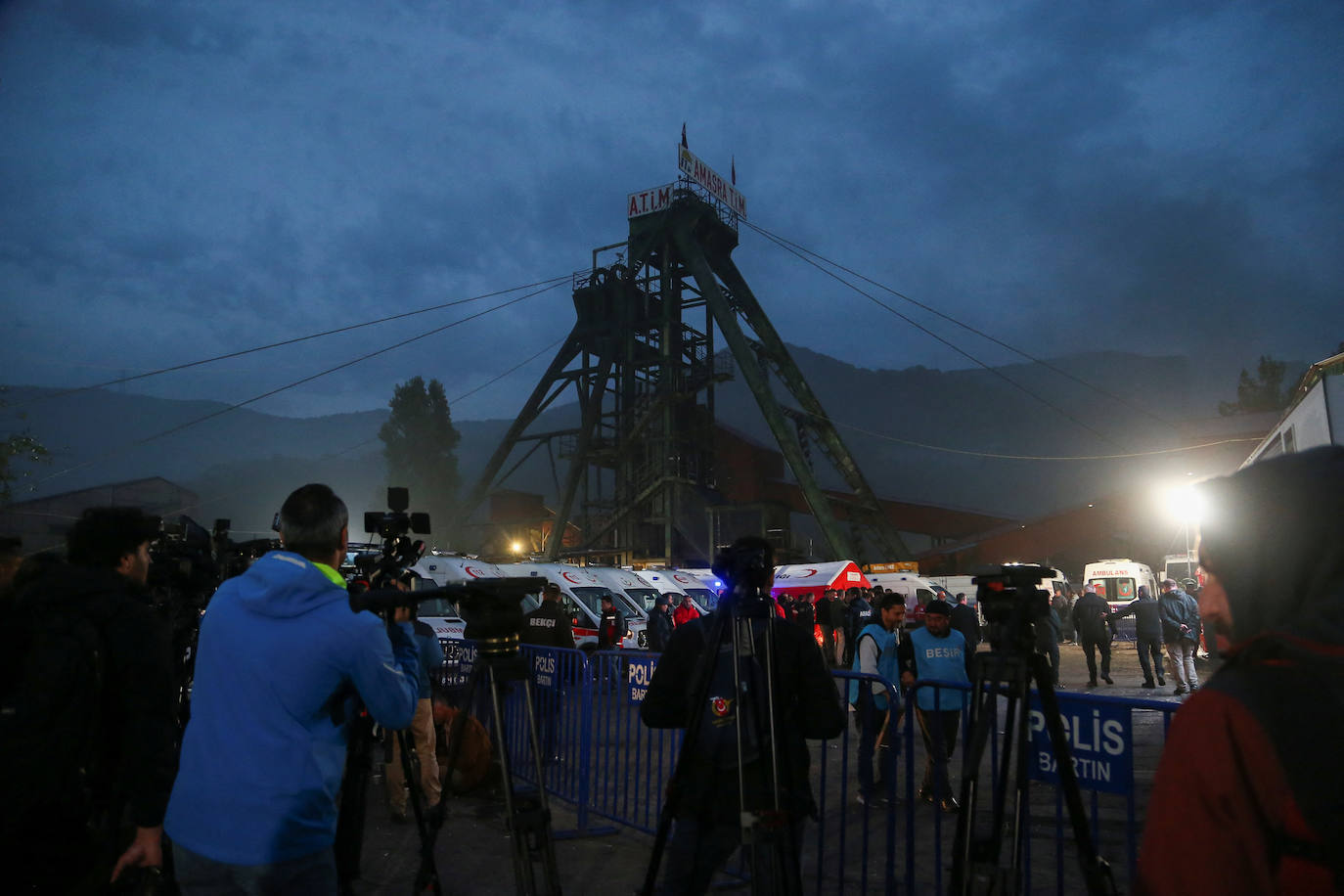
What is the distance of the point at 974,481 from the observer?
123 m

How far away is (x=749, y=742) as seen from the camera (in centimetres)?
296

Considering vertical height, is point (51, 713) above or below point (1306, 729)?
below

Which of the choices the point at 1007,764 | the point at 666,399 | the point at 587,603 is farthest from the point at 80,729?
the point at 666,399

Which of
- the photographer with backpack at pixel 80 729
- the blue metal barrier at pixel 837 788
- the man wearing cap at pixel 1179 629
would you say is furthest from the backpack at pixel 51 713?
the man wearing cap at pixel 1179 629

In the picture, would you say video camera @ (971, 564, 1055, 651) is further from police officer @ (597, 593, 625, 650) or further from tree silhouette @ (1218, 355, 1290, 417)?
tree silhouette @ (1218, 355, 1290, 417)

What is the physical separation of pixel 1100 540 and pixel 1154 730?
27.1m

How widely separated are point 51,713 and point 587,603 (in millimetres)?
14570

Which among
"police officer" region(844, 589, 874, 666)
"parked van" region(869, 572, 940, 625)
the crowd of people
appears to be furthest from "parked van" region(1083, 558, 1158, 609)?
the crowd of people

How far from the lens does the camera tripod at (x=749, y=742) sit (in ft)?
8.87

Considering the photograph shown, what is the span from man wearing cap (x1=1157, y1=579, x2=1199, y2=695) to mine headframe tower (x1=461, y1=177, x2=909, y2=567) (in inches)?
796

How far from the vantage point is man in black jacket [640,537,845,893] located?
116 inches

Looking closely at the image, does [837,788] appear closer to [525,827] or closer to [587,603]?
[525,827]

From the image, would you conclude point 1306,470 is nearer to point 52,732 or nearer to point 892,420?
point 52,732

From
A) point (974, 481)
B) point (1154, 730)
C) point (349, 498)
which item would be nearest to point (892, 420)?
point (974, 481)
